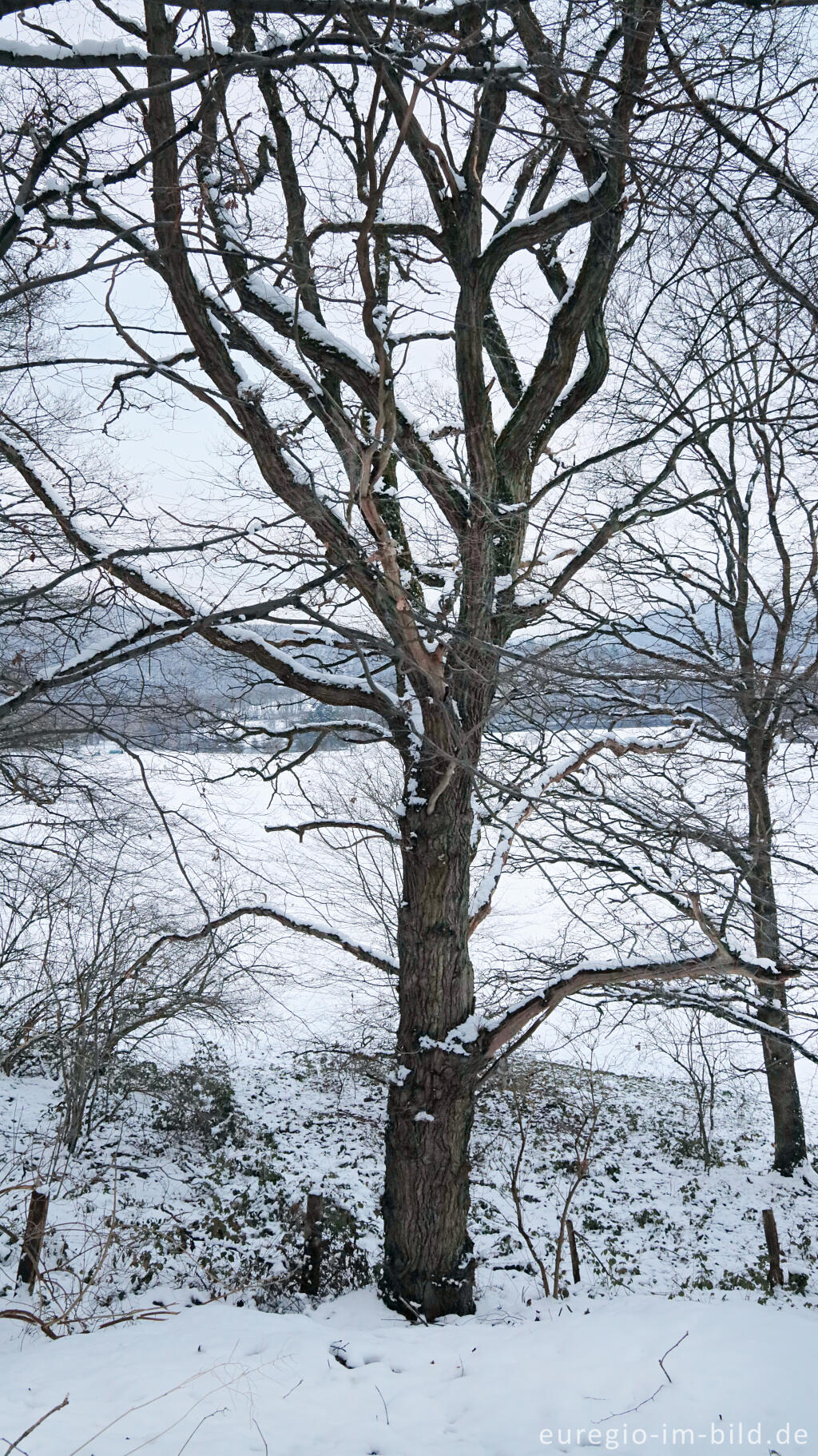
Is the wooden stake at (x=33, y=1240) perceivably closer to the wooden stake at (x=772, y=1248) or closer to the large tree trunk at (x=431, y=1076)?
the large tree trunk at (x=431, y=1076)

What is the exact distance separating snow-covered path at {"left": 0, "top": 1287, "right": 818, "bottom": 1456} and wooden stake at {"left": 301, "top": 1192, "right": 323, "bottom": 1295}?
1832 mm

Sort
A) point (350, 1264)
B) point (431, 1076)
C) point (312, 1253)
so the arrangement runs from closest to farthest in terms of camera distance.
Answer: point (431, 1076)
point (312, 1253)
point (350, 1264)

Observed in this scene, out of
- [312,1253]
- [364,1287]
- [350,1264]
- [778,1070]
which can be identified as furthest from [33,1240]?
[778,1070]

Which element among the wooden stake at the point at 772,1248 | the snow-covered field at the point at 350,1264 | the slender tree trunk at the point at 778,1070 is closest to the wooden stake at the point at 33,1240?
the snow-covered field at the point at 350,1264

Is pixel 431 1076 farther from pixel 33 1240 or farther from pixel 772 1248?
pixel 772 1248

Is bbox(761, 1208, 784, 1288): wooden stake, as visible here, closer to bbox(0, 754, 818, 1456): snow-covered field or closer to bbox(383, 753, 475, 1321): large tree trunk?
bbox(0, 754, 818, 1456): snow-covered field

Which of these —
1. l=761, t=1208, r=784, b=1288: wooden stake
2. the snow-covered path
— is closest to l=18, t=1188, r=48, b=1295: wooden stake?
the snow-covered path

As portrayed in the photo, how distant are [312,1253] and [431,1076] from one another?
223 cm

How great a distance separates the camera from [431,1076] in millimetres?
4910

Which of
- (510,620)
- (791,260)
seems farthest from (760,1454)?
(791,260)

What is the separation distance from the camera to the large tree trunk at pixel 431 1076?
4.81 meters

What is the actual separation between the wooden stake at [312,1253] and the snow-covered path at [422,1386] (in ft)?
6.01

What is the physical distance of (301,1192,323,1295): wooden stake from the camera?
586 cm

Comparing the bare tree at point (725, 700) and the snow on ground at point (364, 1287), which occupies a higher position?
the bare tree at point (725, 700)
